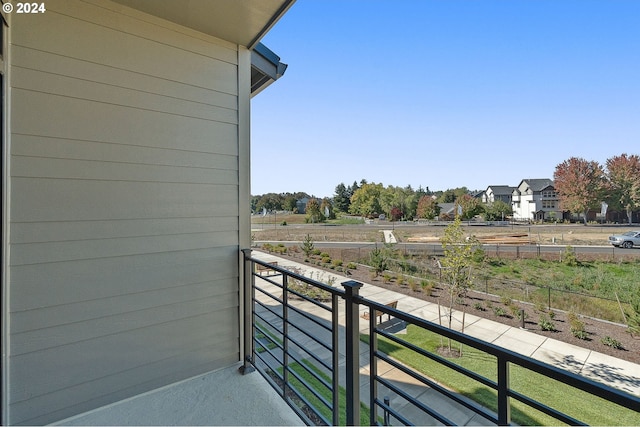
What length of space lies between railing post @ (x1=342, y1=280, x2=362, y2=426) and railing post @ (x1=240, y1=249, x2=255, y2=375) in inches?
38.3

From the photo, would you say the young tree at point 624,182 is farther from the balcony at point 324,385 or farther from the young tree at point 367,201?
the balcony at point 324,385

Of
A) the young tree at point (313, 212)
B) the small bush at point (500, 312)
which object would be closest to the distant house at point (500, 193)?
the young tree at point (313, 212)

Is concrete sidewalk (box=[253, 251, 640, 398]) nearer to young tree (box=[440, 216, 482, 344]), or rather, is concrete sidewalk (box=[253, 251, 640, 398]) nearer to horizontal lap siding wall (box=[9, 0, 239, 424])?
young tree (box=[440, 216, 482, 344])

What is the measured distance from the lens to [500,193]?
36500 mm

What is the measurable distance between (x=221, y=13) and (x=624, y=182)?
32359 mm

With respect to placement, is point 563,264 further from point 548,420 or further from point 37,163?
point 37,163

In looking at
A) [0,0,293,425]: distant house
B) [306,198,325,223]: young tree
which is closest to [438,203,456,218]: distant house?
[306,198,325,223]: young tree

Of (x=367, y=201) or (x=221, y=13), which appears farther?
(x=367, y=201)

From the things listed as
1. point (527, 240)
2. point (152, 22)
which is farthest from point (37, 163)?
point (527, 240)

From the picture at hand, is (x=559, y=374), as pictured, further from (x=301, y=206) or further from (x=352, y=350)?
(x=301, y=206)

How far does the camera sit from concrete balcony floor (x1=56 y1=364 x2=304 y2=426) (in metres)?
1.50

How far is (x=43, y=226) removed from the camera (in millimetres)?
1406

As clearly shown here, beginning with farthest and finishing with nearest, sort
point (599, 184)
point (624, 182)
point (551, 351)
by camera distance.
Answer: point (599, 184) < point (624, 182) < point (551, 351)

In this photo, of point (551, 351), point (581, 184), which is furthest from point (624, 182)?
point (551, 351)
